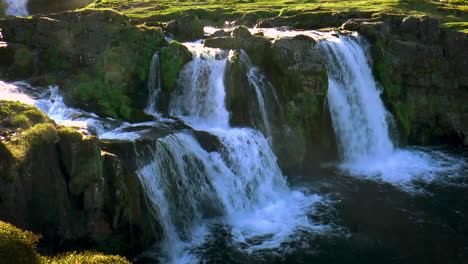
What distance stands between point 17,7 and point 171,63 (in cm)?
5712

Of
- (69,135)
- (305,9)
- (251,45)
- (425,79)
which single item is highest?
(305,9)

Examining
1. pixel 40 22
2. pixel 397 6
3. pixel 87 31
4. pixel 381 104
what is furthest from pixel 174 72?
pixel 397 6

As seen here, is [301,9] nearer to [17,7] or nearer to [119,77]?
[119,77]

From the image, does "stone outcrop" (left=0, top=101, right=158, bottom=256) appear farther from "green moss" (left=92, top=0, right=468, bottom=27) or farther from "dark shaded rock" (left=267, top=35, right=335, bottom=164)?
"green moss" (left=92, top=0, right=468, bottom=27)

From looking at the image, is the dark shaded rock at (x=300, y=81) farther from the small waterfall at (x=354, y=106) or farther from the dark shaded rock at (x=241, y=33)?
the small waterfall at (x=354, y=106)

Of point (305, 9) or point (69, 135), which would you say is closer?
point (69, 135)

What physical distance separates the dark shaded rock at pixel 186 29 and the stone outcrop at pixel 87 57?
8076mm

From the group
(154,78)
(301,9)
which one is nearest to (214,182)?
(154,78)

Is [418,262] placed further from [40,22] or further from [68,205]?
[40,22]

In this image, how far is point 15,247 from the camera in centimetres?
942

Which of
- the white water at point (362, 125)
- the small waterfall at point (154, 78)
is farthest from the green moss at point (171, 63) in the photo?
the white water at point (362, 125)

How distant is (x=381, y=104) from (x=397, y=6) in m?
25.7

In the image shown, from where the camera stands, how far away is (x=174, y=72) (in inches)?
1059

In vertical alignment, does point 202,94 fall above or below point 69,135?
below
